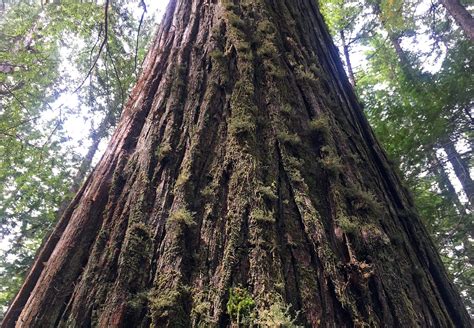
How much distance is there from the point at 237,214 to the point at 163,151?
569 millimetres

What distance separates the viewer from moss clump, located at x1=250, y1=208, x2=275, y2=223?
1451 millimetres

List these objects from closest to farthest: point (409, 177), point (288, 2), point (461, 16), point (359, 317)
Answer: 1. point (359, 317)
2. point (288, 2)
3. point (409, 177)
4. point (461, 16)

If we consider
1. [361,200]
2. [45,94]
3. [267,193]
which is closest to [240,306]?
[267,193]

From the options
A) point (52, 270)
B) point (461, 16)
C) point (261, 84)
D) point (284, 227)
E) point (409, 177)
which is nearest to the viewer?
point (284, 227)

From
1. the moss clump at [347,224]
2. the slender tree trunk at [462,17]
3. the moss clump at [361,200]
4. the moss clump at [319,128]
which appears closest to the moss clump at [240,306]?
the moss clump at [347,224]

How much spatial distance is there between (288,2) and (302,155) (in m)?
1.64

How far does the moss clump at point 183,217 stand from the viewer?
149 cm

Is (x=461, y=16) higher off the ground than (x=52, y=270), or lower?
higher

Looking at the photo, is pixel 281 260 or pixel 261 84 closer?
A: pixel 281 260

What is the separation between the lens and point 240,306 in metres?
1.25

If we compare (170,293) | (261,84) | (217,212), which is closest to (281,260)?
(217,212)

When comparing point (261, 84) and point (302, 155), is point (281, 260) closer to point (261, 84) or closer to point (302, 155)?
point (302, 155)

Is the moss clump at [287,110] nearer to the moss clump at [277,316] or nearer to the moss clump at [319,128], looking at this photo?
the moss clump at [319,128]

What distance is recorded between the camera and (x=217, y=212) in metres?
1.52
